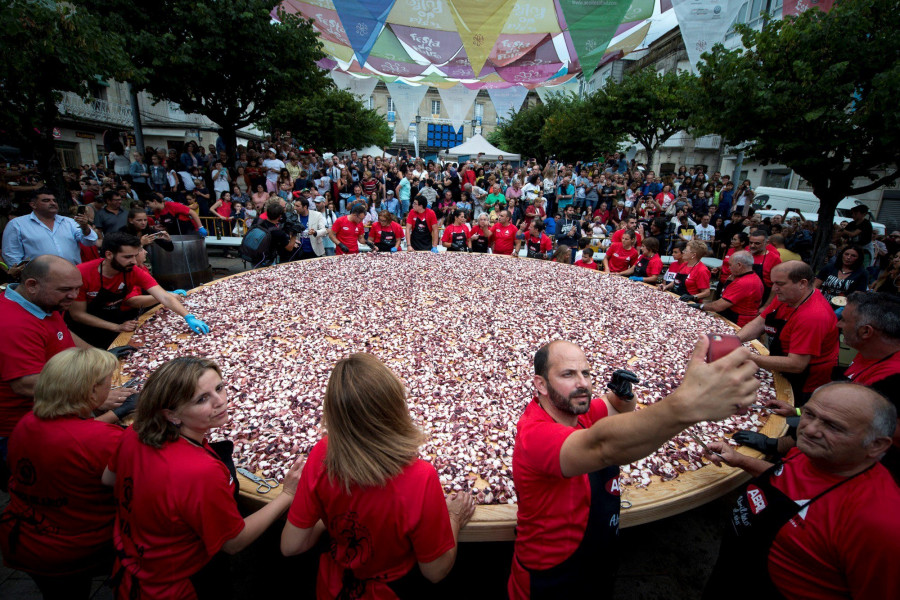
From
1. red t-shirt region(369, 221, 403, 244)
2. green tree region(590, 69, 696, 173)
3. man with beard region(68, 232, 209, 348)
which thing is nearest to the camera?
man with beard region(68, 232, 209, 348)

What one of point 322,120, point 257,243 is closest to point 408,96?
point 322,120

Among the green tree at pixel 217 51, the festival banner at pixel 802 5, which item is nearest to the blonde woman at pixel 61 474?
the green tree at pixel 217 51

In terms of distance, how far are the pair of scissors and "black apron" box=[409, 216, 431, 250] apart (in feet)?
22.0

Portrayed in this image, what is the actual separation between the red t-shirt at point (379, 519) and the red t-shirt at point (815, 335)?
10.8 ft

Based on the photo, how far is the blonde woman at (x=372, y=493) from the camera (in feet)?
4.76

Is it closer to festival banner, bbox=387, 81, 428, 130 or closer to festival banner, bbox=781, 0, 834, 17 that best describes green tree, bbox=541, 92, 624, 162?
festival banner, bbox=387, 81, 428, 130

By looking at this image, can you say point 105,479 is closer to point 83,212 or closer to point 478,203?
point 83,212

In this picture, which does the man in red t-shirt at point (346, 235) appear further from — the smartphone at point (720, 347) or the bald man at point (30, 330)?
the smartphone at point (720, 347)

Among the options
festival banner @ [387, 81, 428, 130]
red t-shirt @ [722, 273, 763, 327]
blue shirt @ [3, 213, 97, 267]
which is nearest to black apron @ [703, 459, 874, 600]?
red t-shirt @ [722, 273, 763, 327]

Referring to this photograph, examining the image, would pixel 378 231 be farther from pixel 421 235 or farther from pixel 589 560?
pixel 589 560

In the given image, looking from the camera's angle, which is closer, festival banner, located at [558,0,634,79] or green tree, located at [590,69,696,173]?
festival banner, located at [558,0,634,79]

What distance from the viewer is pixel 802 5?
9656mm

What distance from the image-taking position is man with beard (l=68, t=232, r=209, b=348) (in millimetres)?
3734

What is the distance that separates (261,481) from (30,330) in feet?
5.68
